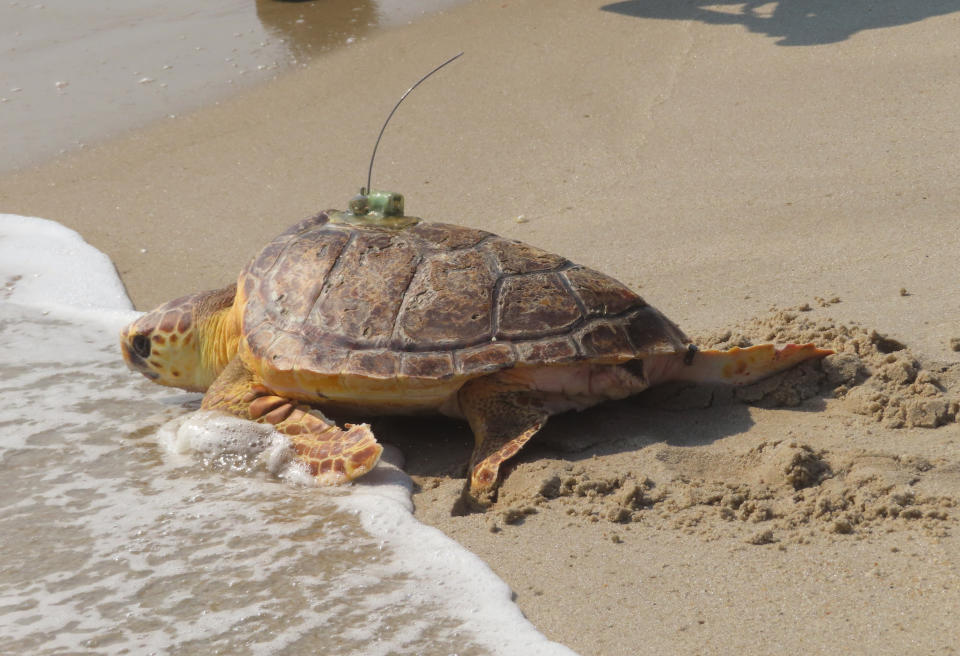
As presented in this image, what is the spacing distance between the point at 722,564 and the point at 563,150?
3.61 meters

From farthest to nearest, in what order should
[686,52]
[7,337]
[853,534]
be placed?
[686,52] → [7,337] → [853,534]

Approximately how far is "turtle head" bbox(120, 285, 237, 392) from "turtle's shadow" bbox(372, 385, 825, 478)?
726mm

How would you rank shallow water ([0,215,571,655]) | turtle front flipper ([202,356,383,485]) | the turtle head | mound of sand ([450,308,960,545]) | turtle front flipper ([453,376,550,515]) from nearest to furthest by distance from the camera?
1. shallow water ([0,215,571,655])
2. mound of sand ([450,308,960,545])
3. turtle front flipper ([453,376,550,515])
4. turtle front flipper ([202,356,383,485])
5. the turtle head

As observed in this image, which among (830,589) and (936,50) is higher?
(936,50)

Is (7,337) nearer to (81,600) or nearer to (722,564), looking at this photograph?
(81,600)

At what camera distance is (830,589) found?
8.16ft

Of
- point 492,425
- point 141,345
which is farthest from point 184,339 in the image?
point 492,425

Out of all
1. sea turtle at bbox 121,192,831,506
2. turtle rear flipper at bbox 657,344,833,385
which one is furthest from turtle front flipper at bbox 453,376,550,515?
turtle rear flipper at bbox 657,344,833,385

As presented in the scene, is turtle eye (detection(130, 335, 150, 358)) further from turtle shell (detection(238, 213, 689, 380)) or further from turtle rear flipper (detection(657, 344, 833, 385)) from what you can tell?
turtle rear flipper (detection(657, 344, 833, 385))

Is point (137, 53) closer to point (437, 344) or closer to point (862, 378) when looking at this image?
point (437, 344)

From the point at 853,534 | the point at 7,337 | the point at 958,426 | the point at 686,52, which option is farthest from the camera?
the point at 686,52

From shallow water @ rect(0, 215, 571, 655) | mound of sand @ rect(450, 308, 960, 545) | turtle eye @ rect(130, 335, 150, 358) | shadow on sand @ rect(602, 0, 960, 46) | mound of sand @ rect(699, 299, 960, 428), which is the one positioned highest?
shadow on sand @ rect(602, 0, 960, 46)

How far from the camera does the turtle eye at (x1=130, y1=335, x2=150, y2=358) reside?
3965 mm

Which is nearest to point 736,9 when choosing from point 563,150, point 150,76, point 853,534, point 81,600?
point 563,150
